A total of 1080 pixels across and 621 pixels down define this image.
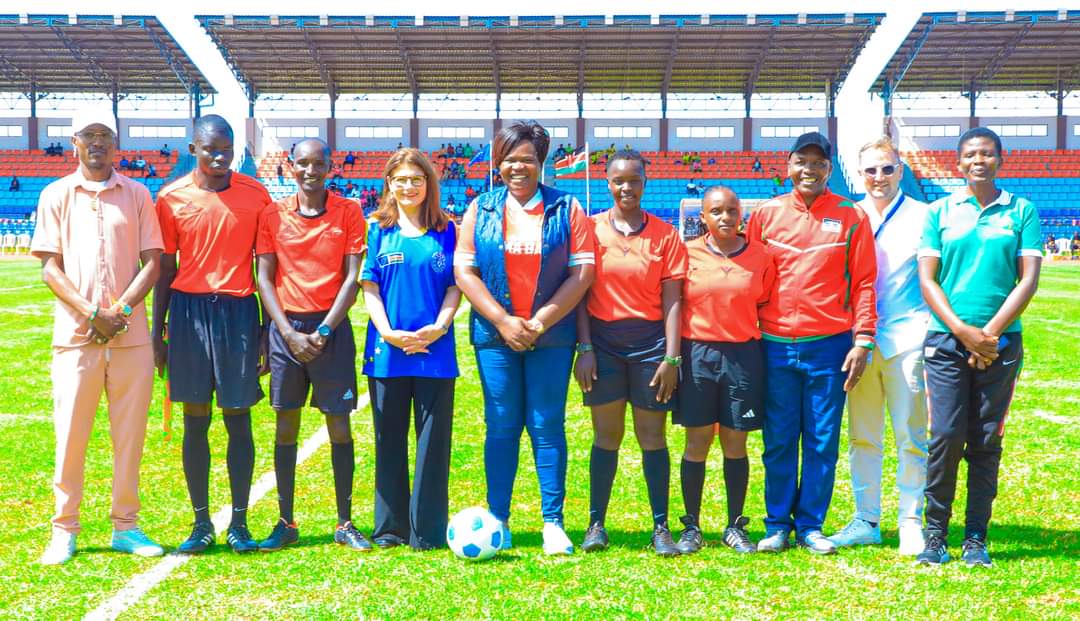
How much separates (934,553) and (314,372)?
307 cm

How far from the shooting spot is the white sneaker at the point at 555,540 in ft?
15.3

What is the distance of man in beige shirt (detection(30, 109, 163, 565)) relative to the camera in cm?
464

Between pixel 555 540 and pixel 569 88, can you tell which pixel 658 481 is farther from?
pixel 569 88

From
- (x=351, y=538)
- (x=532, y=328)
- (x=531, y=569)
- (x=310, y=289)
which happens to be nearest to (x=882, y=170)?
(x=532, y=328)

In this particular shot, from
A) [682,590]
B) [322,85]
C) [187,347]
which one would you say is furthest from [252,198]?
[322,85]

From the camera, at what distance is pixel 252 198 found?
16.0ft

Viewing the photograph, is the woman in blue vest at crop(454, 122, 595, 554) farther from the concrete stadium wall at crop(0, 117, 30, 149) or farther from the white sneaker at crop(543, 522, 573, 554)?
the concrete stadium wall at crop(0, 117, 30, 149)

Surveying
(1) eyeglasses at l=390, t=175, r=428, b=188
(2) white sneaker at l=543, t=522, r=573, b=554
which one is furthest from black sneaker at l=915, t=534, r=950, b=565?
(1) eyeglasses at l=390, t=175, r=428, b=188

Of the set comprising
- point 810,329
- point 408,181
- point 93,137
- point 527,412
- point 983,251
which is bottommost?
point 527,412

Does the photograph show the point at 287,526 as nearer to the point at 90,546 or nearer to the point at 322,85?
the point at 90,546

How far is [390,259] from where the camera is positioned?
4734mm

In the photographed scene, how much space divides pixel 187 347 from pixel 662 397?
2.31m

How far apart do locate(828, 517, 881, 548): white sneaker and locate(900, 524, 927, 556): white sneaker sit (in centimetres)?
17

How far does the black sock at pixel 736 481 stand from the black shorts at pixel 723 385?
0.21 m
